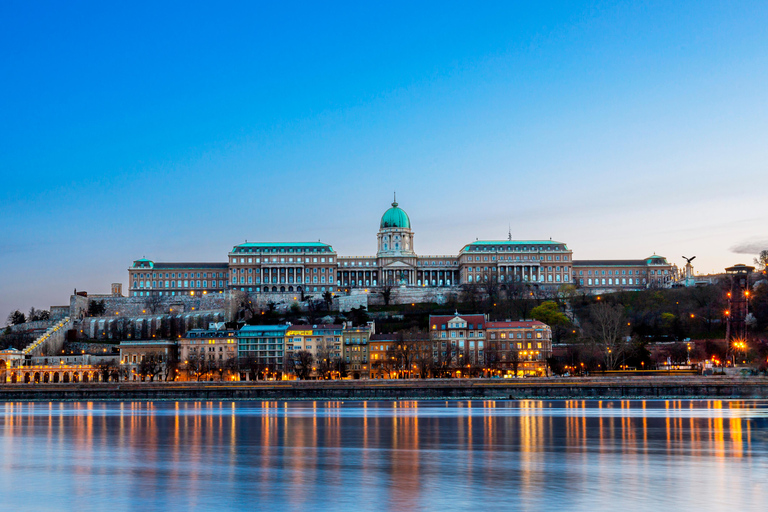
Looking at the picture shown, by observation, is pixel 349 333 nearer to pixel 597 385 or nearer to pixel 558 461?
pixel 597 385

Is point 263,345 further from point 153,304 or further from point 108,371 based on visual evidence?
point 153,304

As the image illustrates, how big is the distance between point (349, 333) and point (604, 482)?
70876 millimetres

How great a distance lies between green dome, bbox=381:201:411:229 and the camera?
496 ft

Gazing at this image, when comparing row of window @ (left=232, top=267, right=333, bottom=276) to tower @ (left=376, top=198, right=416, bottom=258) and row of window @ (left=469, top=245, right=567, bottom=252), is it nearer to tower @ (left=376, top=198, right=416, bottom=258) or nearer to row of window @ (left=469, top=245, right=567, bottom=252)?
tower @ (left=376, top=198, right=416, bottom=258)

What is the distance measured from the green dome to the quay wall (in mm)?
81826

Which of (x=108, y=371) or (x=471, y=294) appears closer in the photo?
(x=108, y=371)

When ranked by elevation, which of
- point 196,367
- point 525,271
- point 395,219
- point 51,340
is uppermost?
point 395,219

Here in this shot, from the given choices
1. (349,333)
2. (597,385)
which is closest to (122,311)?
(349,333)

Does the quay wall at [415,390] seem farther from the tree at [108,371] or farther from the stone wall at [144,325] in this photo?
the stone wall at [144,325]

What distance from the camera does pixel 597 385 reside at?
60625 millimetres

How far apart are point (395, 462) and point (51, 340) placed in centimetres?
8876

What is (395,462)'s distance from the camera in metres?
24.0

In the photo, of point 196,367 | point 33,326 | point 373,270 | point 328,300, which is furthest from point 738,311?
point 33,326

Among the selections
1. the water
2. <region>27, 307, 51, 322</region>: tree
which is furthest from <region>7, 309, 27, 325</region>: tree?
the water
